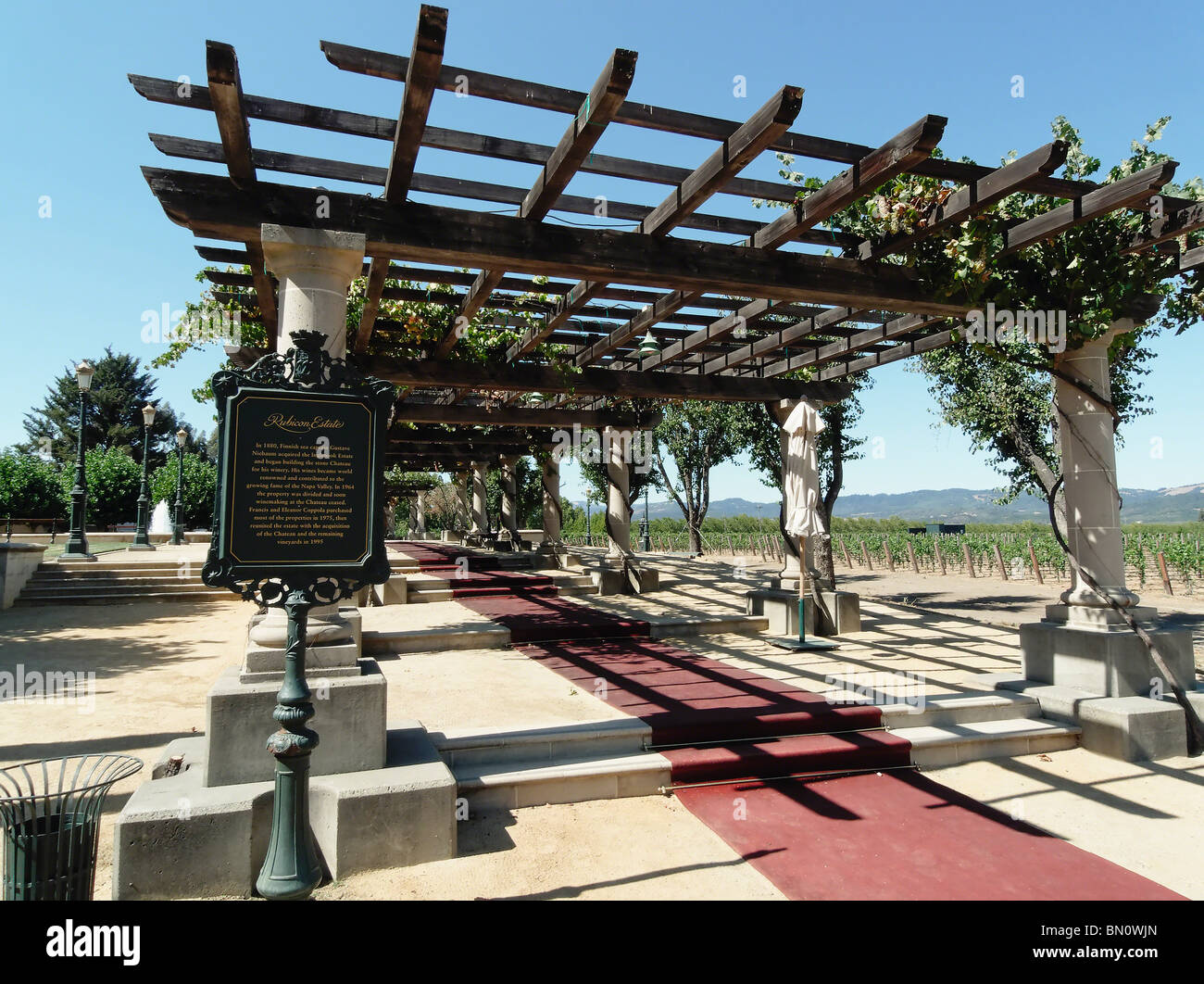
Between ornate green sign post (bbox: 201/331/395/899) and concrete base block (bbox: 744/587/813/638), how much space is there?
764 cm

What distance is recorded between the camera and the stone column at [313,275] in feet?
15.3

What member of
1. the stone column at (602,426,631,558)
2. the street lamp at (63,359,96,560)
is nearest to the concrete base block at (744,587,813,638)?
the stone column at (602,426,631,558)

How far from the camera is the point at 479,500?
24.7 meters

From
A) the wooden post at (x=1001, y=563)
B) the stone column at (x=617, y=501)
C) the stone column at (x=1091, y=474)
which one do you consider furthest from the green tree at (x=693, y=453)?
the stone column at (x=1091, y=474)

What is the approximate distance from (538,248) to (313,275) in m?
1.68

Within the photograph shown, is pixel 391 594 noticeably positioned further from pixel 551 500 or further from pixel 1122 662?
pixel 1122 662

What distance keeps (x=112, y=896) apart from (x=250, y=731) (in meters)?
0.94

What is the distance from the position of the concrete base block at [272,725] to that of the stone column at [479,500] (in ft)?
63.9

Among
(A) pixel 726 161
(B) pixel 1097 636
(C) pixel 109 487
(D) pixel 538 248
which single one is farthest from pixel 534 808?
(C) pixel 109 487

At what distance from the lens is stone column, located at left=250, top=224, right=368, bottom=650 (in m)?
4.65

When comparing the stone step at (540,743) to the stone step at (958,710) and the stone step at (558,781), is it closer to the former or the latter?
the stone step at (558,781)

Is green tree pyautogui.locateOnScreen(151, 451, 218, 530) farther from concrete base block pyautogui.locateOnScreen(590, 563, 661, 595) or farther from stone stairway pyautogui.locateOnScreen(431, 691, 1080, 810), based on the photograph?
stone stairway pyautogui.locateOnScreen(431, 691, 1080, 810)

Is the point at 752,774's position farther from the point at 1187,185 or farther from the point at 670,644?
the point at 1187,185
